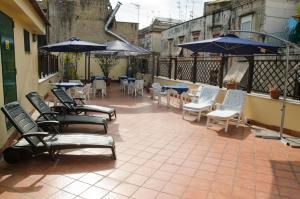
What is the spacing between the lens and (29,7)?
586 centimetres

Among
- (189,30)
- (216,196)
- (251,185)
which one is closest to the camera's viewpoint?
(216,196)

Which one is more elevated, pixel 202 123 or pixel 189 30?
pixel 189 30

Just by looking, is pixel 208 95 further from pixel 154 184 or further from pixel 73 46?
pixel 154 184

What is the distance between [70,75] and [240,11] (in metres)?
11.0

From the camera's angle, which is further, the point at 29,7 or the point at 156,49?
the point at 156,49

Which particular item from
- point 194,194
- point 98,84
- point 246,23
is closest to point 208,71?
point 246,23

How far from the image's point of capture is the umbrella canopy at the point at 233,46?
7.06 meters

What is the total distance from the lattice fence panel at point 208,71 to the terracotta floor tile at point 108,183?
7.82 meters

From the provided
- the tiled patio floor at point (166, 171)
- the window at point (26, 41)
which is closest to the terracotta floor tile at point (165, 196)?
the tiled patio floor at point (166, 171)

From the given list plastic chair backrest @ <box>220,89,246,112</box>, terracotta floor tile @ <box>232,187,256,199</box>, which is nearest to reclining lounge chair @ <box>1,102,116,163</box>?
terracotta floor tile @ <box>232,187,256,199</box>

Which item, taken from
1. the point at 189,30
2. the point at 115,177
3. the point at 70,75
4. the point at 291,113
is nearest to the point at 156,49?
the point at 189,30

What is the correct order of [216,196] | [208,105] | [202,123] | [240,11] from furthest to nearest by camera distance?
[240,11], [208,105], [202,123], [216,196]

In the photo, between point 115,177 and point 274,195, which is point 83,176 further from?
point 274,195

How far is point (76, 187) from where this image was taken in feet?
11.3
